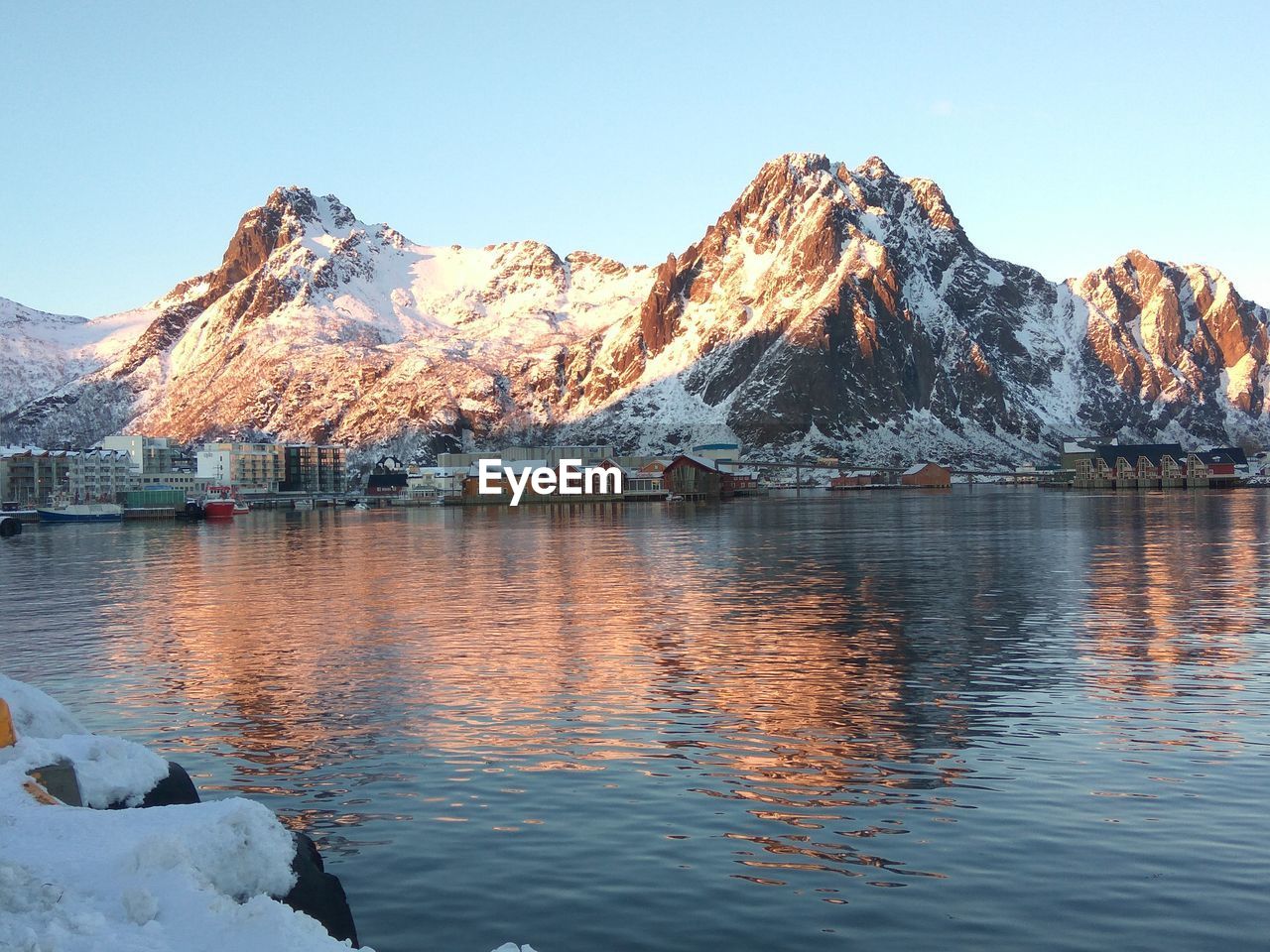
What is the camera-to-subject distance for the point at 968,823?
20.6m

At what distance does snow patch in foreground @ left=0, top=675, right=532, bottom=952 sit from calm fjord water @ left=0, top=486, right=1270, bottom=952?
141 inches

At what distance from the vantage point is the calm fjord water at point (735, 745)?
17.2 metres

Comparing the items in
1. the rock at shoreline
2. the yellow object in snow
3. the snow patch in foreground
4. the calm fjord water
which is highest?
the yellow object in snow

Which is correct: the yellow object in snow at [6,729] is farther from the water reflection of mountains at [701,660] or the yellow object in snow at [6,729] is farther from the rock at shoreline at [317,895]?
the water reflection of mountains at [701,660]

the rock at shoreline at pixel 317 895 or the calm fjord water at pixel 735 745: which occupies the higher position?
the rock at shoreline at pixel 317 895

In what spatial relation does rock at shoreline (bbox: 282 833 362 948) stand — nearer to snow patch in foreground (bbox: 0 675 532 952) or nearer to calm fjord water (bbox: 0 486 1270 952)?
snow patch in foreground (bbox: 0 675 532 952)

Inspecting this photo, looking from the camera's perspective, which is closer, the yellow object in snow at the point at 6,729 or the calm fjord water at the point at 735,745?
the yellow object in snow at the point at 6,729

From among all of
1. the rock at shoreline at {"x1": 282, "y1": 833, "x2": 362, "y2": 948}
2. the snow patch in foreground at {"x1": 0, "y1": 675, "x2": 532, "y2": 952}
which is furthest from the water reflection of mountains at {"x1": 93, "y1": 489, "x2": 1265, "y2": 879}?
the snow patch in foreground at {"x1": 0, "y1": 675, "x2": 532, "y2": 952}

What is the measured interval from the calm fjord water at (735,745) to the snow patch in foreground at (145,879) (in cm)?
357

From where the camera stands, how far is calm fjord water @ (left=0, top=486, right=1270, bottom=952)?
1719 cm

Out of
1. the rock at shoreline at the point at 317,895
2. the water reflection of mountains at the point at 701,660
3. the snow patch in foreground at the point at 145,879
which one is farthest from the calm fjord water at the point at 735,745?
the snow patch in foreground at the point at 145,879

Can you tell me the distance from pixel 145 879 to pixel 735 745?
1621 centimetres

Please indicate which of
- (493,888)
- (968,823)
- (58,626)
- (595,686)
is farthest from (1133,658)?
(58,626)

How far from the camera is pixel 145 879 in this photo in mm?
12312
